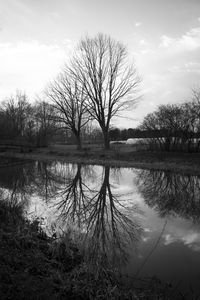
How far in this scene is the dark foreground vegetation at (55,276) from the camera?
3.29 m

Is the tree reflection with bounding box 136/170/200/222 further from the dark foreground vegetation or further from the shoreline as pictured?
the dark foreground vegetation

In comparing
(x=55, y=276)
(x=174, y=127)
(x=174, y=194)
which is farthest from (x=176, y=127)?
(x=55, y=276)

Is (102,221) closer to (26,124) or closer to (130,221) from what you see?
(130,221)

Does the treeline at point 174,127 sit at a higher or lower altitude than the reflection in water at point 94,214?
higher

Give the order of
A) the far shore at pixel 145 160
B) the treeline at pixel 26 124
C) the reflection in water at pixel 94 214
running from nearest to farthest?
the reflection in water at pixel 94 214 → the far shore at pixel 145 160 → the treeline at pixel 26 124

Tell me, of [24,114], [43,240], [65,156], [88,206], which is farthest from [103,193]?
[24,114]

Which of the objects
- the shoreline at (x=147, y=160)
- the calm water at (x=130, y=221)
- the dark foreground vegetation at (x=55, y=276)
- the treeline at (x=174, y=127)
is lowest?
the calm water at (x=130, y=221)

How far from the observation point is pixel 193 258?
15.6 feet

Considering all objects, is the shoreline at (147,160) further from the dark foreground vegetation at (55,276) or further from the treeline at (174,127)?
the dark foreground vegetation at (55,276)

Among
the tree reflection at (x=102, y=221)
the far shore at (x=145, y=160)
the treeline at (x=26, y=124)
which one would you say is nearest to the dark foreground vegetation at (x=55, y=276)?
the tree reflection at (x=102, y=221)

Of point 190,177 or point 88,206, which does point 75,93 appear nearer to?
point 190,177

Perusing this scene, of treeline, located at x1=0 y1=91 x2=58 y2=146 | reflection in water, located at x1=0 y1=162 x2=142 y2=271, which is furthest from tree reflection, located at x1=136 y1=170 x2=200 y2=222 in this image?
treeline, located at x1=0 y1=91 x2=58 y2=146

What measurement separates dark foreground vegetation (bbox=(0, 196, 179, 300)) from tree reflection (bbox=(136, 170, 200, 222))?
404 centimetres

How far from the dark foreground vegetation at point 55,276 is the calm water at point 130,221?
15.1 inches
